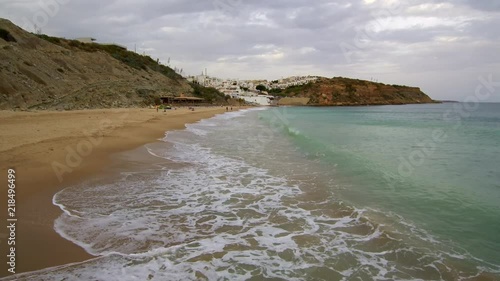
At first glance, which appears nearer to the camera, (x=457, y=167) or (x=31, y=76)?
(x=457, y=167)

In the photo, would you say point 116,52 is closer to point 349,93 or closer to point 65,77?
point 65,77

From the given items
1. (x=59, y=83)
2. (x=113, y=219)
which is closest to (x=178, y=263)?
(x=113, y=219)

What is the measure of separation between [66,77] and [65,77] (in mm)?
290

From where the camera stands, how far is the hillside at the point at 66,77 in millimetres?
27172

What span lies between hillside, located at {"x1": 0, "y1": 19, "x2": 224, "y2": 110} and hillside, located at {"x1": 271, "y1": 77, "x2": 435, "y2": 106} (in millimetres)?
79766

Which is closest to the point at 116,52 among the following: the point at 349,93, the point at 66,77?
the point at 66,77

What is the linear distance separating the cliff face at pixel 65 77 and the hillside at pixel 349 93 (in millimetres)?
80802

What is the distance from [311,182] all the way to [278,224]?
293 centimetres

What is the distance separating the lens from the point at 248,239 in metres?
4.46

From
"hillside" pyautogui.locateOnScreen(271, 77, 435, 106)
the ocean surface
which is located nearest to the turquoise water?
the ocean surface

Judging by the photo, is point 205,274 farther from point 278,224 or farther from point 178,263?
point 278,224

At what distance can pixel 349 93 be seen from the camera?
13450 centimetres

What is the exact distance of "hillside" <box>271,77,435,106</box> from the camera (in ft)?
433

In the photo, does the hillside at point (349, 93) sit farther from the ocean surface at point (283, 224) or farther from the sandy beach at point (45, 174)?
the ocean surface at point (283, 224)
